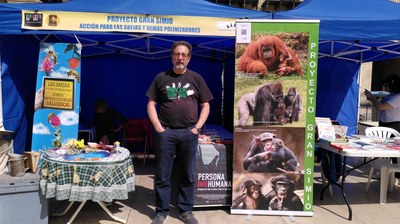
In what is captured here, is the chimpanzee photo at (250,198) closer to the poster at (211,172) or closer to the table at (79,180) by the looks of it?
the poster at (211,172)

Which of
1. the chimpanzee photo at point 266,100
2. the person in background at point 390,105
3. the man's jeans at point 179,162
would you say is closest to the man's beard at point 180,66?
the man's jeans at point 179,162

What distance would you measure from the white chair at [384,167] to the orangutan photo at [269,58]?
1.88 meters

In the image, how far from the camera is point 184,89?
3498 millimetres

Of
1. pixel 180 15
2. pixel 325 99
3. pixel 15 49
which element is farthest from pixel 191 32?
pixel 325 99

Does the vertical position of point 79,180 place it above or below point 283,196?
above

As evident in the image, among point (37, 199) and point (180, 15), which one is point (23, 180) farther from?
point (180, 15)

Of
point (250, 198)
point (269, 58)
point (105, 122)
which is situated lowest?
point (250, 198)

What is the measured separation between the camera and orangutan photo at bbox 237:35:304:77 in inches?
146

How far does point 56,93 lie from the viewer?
168 inches

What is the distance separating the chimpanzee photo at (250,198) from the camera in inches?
151

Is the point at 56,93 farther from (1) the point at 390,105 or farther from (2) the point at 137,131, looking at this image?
(1) the point at 390,105

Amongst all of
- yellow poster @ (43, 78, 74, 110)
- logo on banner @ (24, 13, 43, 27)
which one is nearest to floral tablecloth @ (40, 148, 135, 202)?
yellow poster @ (43, 78, 74, 110)

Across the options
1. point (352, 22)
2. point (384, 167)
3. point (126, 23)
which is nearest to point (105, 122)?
point (126, 23)

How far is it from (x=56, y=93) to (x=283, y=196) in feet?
9.41
